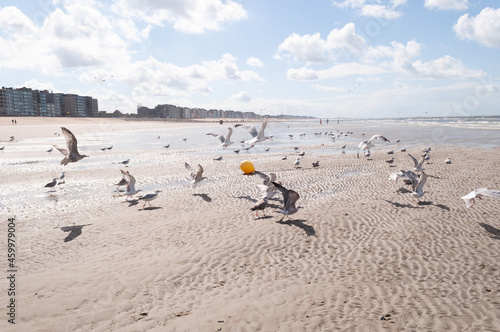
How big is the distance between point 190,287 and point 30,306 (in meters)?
2.95

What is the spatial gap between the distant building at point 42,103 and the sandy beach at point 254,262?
13702 cm

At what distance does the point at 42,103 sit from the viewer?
13550 centimetres

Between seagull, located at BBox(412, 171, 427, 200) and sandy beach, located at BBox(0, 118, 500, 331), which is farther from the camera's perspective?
seagull, located at BBox(412, 171, 427, 200)

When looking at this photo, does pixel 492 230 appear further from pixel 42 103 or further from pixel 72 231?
pixel 42 103

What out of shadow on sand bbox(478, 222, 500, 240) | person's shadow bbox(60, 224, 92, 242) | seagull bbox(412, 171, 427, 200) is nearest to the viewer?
shadow on sand bbox(478, 222, 500, 240)

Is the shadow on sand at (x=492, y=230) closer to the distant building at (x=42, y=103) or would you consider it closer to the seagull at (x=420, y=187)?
the seagull at (x=420, y=187)

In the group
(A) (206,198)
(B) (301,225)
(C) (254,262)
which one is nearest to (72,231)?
(A) (206,198)

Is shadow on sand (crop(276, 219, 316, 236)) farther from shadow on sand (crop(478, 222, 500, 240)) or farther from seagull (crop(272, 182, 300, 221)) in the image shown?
shadow on sand (crop(478, 222, 500, 240))

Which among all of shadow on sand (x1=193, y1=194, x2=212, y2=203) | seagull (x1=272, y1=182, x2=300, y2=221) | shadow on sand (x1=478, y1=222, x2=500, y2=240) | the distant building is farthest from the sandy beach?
the distant building

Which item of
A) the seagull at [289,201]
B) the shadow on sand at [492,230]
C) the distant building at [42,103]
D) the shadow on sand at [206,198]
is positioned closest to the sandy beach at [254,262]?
the shadow on sand at [492,230]

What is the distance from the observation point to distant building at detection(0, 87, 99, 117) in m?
120

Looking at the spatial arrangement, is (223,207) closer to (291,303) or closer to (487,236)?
(291,303)

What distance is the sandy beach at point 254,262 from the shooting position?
530cm

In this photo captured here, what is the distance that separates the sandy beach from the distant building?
137021 millimetres
